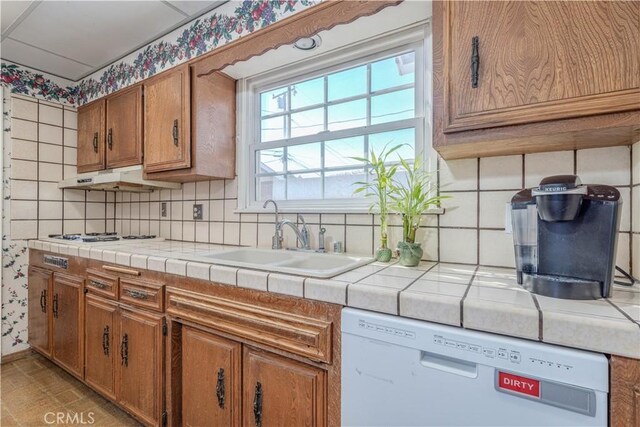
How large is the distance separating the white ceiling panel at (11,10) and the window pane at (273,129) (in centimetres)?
141

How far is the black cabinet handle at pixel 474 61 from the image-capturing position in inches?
38.5

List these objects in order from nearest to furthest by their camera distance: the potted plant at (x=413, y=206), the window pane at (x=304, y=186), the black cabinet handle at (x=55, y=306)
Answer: the potted plant at (x=413, y=206)
the window pane at (x=304, y=186)
the black cabinet handle at (x=55, y=306)

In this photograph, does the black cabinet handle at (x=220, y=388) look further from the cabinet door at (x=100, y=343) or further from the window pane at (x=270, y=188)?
the window pane at (x=270, y=188)

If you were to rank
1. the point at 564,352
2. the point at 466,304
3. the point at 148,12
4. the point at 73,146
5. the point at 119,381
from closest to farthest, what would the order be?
the point at 564,352 → the point at 466,304 → the point at 119,381 → the point at 148,12 → the point at 73,146

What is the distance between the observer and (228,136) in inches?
79.1

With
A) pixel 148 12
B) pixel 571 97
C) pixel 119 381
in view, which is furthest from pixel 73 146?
pixel 571 97

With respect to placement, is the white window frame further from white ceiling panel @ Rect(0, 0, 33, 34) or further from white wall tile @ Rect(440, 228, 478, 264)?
white ceiling panel @ Rect(0, 0, 33, 34)

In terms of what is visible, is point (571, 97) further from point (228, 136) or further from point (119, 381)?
point (119, 381)

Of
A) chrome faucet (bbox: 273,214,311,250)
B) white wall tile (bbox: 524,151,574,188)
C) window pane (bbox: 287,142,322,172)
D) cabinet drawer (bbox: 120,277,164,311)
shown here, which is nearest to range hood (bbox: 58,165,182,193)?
cabinet drawer (bbox: 120,277,164,311)

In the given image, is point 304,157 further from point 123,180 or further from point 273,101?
point 123,180

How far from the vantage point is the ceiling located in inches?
68.3

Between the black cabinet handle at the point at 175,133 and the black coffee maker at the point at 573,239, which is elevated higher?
the black cabinet handle at the point at 175,133

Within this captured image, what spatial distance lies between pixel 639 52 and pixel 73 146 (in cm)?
348

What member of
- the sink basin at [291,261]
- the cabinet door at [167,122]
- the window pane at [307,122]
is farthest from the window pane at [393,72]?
the cabinet door at [167,122]
